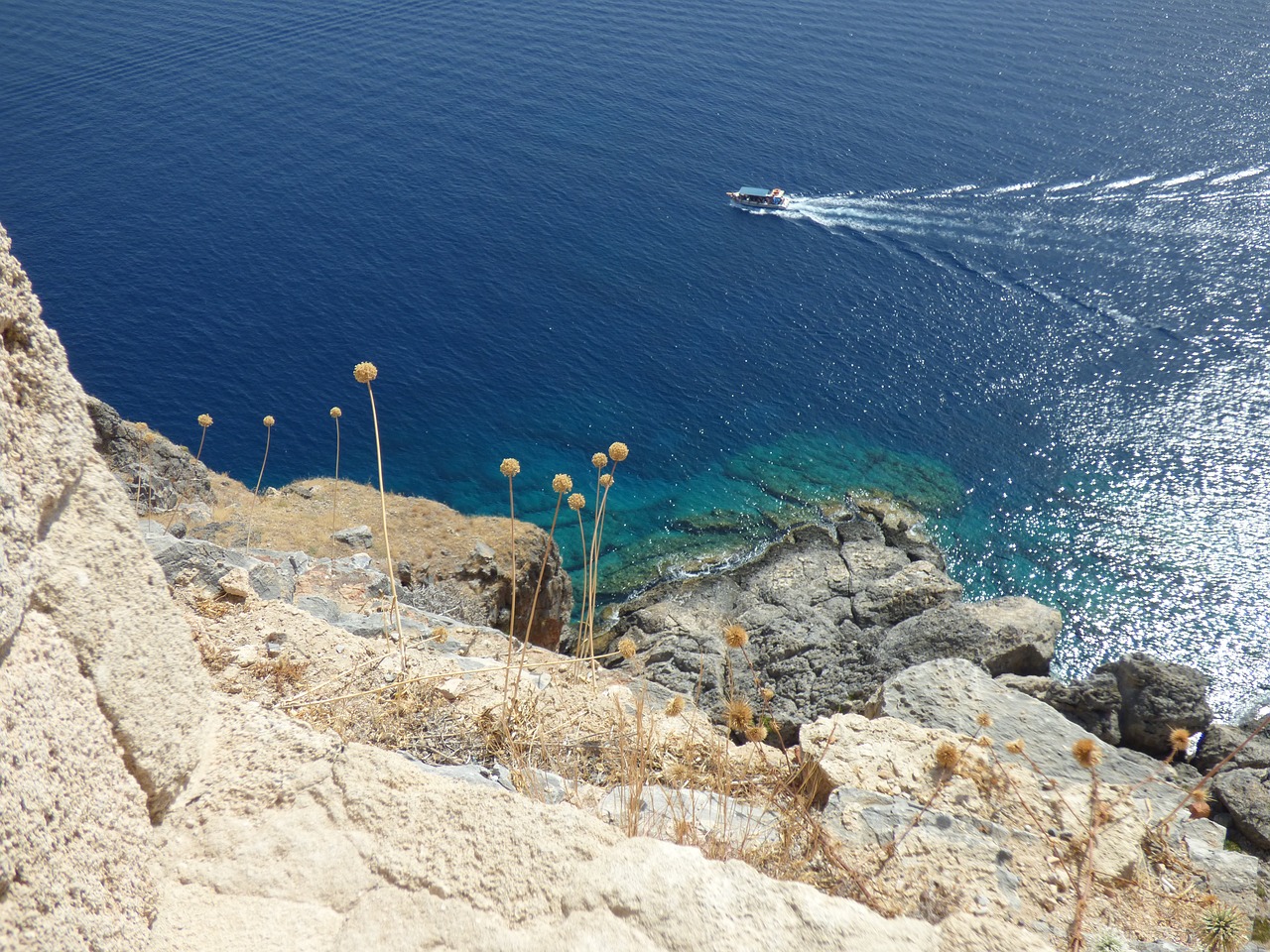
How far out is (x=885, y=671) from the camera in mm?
21047

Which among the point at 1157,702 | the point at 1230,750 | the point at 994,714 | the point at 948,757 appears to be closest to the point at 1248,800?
the point at 1230,750

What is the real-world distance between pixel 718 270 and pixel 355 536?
106 ft

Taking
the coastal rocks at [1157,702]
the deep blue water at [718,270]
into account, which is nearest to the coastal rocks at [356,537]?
the deep blue water at [718,270]

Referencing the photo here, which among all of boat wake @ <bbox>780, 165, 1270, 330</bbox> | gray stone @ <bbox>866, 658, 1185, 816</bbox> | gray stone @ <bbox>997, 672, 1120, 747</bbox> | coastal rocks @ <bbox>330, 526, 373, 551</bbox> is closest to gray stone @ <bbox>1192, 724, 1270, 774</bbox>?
gray stone @ <bbox>997, 672, 1120, 747</bbox>

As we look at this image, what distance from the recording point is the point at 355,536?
24.2 metres

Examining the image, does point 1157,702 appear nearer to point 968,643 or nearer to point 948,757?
point 968,643

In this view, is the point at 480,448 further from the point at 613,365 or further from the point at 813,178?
the point at 813,178

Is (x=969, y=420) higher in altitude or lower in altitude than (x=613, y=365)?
higher

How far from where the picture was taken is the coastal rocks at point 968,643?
2128 centimetres

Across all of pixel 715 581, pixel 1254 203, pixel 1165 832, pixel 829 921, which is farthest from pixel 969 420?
pixel 829 921

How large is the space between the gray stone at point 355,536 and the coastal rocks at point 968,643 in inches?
547

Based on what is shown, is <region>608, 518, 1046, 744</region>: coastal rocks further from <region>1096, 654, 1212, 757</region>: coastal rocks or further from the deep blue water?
the deep blue water

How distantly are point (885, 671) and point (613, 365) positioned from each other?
27.3 m

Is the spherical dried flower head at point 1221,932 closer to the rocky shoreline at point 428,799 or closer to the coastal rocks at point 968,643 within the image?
the rocky shoreline at point 428,799
